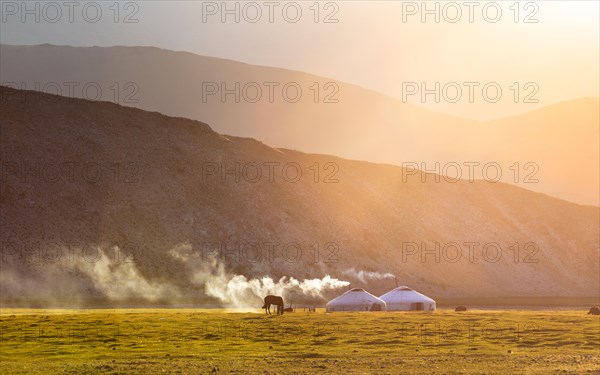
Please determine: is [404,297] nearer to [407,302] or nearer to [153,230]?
[407,302]

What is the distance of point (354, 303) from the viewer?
355ft

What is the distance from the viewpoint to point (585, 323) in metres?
85.5

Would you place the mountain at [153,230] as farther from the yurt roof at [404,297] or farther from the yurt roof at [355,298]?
the yurt roof at [355,298]

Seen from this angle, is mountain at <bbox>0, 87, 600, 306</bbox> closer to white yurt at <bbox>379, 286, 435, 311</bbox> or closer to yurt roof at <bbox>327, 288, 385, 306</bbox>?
white yurt at <bbox>379, 286, 435, 311</bbox>

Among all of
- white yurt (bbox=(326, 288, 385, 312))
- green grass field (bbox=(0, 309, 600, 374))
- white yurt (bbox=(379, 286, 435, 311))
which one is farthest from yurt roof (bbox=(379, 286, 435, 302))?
green grass field (bbox=(0, 309, 600, 374))

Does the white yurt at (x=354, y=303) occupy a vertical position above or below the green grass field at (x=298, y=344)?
above

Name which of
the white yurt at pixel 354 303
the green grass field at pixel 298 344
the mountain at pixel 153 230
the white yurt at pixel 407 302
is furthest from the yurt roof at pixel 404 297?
the mountain at pixel 153 230

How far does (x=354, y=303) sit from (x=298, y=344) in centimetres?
4664

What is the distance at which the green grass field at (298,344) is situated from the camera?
4572 centimetres

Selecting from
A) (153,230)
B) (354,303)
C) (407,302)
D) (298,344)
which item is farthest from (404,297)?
(153,230)

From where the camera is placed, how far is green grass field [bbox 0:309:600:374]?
4572cm

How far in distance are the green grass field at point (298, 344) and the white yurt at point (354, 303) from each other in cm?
1392

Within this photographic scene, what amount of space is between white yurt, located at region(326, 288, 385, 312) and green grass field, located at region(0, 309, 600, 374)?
13.9 metres

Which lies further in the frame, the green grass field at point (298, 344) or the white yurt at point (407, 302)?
the white yurt at point (407, 302)
